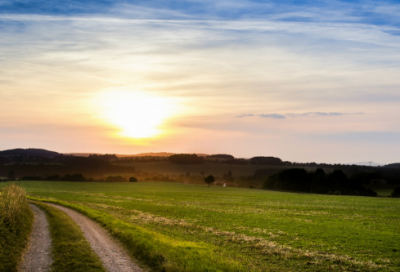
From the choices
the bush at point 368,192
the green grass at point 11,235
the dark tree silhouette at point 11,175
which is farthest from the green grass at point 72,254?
the dark tree silhouette at point 11,175

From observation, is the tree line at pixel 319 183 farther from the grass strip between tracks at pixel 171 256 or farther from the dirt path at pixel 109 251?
the grass strip between tracks at pixel 171 256

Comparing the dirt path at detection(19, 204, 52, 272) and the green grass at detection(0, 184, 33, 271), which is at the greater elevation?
the green grass at detection(0, 184, 33, 271)

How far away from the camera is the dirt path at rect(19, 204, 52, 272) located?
1487 centimetres

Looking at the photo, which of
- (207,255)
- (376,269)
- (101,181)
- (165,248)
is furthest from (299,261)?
(101,181)

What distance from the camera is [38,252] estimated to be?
17812 mm

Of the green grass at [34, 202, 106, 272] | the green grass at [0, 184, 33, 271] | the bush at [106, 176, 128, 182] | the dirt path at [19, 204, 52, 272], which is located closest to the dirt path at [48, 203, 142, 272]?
the green grass at [34, 202, 106, 272]

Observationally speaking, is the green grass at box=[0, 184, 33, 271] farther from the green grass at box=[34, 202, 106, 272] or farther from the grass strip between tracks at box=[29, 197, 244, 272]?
the grass strip between tracks at box=[29, 197, 244, 272]

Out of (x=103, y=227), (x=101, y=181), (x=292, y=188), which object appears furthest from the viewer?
(x=101, y=181)

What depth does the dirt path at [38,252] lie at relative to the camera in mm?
14869

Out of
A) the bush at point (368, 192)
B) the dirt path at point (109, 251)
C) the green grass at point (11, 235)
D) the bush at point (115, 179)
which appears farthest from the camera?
the bush at point (115, 179)

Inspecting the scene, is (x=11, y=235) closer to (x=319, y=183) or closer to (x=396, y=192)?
(x=396, y=192)

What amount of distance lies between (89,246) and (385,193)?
122 meters

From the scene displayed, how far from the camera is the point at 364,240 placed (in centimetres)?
2386

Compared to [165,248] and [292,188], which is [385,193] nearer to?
[292,188]
